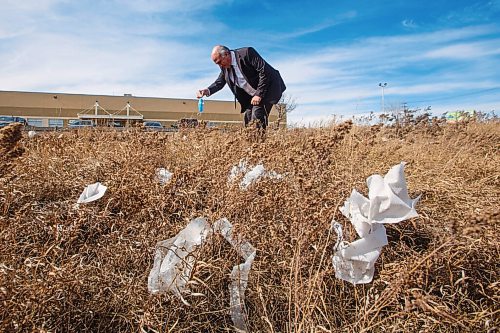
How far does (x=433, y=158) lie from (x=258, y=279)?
293 cm

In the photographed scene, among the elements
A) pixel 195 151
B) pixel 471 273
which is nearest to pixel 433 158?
pixel 471 273

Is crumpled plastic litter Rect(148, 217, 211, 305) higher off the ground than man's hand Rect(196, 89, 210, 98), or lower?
lower

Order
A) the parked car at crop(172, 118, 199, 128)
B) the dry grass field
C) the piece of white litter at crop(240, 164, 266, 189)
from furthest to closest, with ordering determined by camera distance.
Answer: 1. the parked car at crop(172, 118, 199, 128)
2. the piece of white litter at crop(240, 164, 266, 189)
3. the dry grass field

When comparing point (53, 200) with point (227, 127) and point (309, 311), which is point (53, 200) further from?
point (227, 127)

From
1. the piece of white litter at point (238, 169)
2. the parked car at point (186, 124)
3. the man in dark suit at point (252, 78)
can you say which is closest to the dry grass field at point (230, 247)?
the piece of white litter at point (238, 169)

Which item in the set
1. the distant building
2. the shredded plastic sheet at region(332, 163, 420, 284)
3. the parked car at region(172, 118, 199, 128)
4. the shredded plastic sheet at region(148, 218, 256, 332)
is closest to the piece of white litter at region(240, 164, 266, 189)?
the shredded plastic sheet at region(148, 218, 256, 332)

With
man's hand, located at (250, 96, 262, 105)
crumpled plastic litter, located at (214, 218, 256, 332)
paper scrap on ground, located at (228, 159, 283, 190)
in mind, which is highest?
man's hand, located at (250, 96, 262, 105)

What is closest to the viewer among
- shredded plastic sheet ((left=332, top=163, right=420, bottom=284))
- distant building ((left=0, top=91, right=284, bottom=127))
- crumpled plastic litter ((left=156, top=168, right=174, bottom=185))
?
shredded plastic sheet ((left=332, top=163, right=420, bottom=284))

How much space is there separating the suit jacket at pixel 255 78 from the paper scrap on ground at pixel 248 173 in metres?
2.03

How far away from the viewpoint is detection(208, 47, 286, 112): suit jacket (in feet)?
14.6

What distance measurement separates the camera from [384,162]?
3.49m

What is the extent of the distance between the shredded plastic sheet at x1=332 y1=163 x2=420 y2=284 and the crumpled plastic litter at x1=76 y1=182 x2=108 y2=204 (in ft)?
5.08

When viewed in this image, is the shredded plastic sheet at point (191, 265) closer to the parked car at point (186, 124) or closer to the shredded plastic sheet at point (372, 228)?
the shredded plastic sheet at point (372, 228)

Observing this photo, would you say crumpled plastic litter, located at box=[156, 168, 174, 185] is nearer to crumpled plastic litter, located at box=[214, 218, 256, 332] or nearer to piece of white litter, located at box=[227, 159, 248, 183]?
piece of white litter, located at box=[227, 159, 248, 183]
